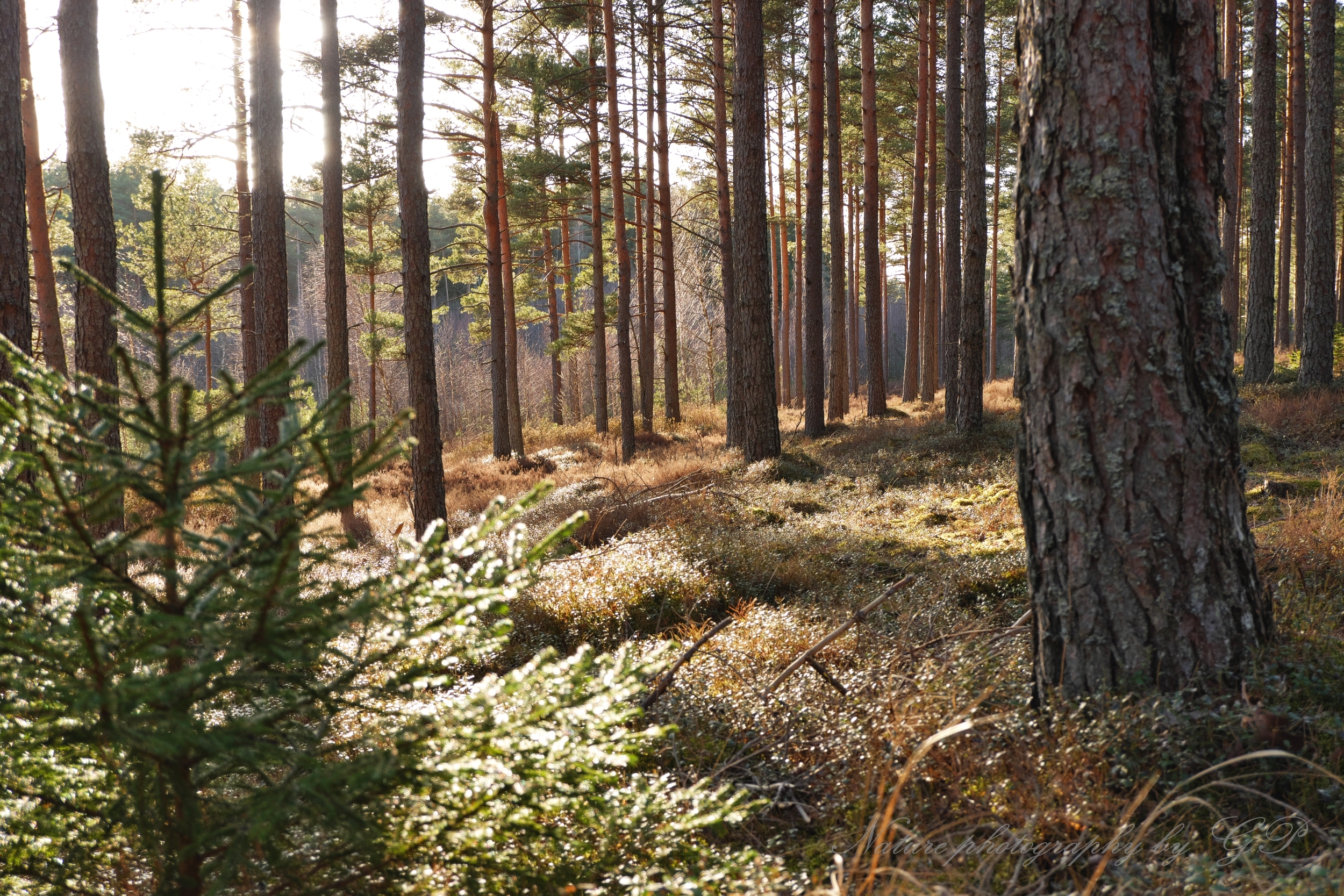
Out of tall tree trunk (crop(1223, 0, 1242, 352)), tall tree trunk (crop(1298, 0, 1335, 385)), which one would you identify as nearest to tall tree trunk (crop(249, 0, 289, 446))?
tall tree trunk (crop(1298, 0, 1335, 385))

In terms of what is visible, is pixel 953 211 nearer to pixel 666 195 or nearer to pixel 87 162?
pixel 666 195

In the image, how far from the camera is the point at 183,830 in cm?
135

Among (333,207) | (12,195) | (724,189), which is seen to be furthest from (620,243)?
(12,195)

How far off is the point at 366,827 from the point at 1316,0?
16293 mm

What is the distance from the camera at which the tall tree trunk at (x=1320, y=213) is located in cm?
1194

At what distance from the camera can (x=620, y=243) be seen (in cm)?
1700

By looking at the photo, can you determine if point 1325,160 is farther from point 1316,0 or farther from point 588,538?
point 588,538

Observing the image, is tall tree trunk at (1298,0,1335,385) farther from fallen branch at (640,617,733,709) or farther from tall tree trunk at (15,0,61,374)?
tall tree trunk at (15,0,61,374)

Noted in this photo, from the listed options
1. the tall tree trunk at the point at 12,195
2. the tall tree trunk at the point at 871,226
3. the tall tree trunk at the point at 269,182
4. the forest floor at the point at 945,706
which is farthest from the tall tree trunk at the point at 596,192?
the tall tree trunk at the point at 12,195

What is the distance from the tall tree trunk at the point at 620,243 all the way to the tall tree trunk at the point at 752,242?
12.9 feet

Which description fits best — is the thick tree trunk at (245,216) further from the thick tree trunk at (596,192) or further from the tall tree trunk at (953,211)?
the tall tree trunk at (953,211)

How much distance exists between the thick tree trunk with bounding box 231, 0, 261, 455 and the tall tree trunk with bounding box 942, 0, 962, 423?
1111cm

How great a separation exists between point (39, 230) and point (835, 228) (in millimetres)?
13163

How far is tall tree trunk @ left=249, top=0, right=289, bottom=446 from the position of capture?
26.6ft
